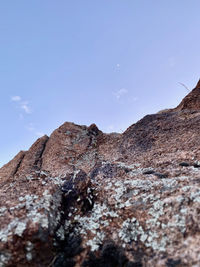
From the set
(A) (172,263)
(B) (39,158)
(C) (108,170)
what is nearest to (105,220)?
(A) (172,263)

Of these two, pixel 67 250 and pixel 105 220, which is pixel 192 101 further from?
pixel 67 250

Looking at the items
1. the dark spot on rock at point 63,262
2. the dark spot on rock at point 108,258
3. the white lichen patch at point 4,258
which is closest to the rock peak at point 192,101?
the dark spot on rock at point 108,258

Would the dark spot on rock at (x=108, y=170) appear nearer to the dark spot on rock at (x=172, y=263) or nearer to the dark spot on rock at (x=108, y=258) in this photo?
the dark spot on rock at (x=108, y=258)

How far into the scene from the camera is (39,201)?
5.54 meters

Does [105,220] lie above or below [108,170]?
below

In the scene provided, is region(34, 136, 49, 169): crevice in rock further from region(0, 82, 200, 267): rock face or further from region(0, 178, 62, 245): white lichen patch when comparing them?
region(0, 178, 62, 245): white lichen patch

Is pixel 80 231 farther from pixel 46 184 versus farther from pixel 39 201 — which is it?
pixel 46 184

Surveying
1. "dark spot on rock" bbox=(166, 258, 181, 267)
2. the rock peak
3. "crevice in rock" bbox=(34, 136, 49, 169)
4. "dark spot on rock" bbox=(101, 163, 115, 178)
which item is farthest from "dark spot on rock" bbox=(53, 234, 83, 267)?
the rock peak

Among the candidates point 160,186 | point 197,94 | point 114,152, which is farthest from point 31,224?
point 197,94

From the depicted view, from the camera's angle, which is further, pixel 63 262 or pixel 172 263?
pixel 63 262

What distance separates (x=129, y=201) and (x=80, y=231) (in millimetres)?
1582

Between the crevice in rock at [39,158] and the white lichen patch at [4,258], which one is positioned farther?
the crevice in rock at [39,158]

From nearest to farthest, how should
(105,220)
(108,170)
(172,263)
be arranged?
(172,263) → (105,220) → (108,170)

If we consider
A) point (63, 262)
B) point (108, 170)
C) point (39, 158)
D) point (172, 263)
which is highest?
point (39, 158)
